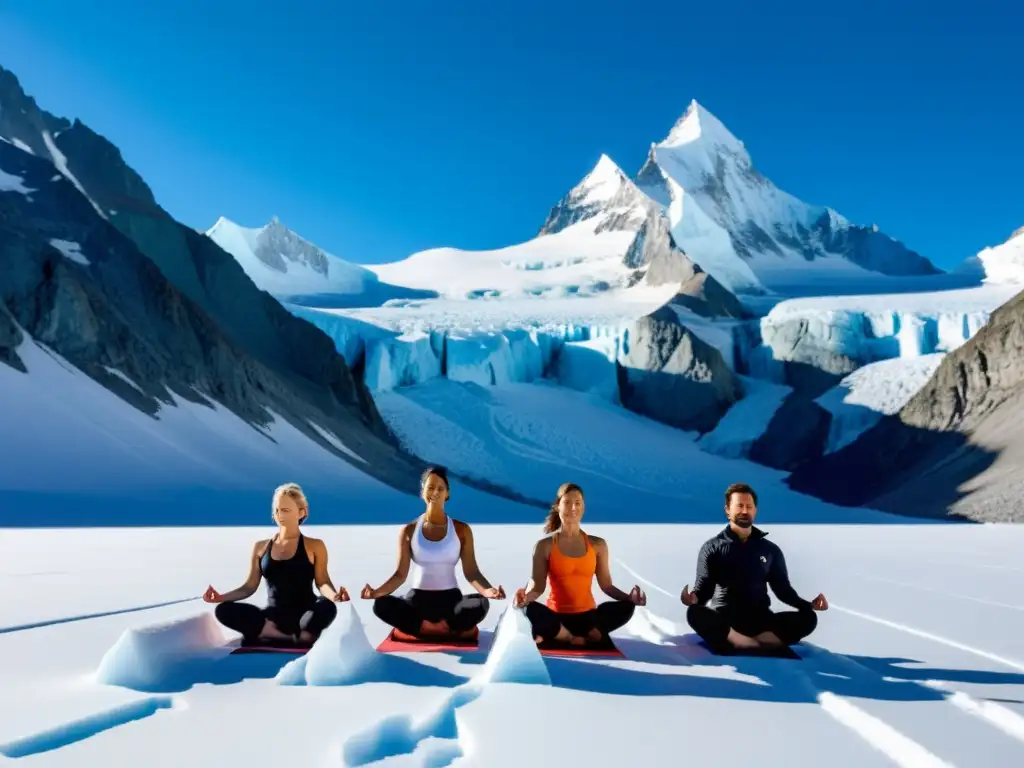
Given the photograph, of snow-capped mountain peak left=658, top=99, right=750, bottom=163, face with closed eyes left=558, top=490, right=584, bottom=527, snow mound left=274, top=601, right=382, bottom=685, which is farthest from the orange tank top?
snow-capped mountain peak left=658, top=99, right=750, bottom=163

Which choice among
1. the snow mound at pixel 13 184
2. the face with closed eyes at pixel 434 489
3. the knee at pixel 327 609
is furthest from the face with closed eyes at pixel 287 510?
the snow mound at pixel 13 184

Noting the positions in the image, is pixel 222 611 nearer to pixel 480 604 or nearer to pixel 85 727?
pixel 480 604

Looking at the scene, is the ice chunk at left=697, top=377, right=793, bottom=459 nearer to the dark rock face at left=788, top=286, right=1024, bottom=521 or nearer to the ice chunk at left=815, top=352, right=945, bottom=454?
the ice chunk at left=815, top=352, right=945, bottom=454

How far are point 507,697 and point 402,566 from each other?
4.75ft

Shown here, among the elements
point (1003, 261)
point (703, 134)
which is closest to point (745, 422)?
point (1003, 261)

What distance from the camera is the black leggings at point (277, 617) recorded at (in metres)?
5.09

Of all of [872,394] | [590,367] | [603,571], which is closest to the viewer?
[603,571]

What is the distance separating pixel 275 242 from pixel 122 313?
96.0m

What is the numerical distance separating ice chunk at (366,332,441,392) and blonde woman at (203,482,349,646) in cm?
5324

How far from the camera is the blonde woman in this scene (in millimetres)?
5086

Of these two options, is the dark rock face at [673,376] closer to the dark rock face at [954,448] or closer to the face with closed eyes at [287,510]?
the dark rock face at [954,448]

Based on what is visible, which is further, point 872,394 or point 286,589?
point 872,394

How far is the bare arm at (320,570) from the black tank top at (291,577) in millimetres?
37

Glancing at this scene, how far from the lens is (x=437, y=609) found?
540 centimetres
